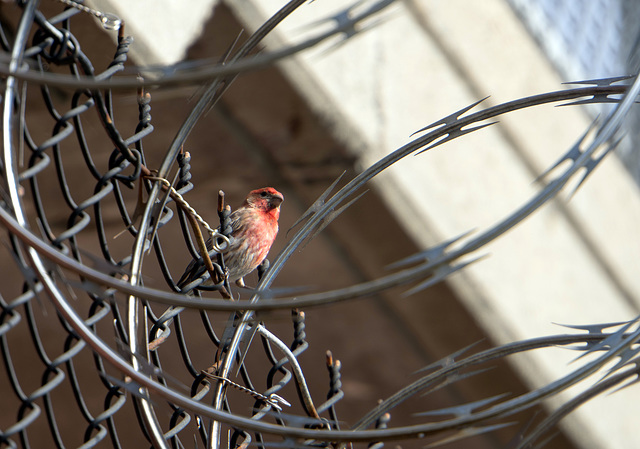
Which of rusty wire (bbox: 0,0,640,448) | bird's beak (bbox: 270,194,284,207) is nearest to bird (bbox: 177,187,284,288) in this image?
bird's beak (bbox: 270,194,284,207)

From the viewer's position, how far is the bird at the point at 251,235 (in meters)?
1.62

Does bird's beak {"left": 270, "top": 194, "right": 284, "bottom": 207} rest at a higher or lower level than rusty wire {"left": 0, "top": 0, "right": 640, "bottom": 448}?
higher

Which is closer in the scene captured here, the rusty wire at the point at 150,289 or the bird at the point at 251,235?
the rusty wire at the point at 150,289

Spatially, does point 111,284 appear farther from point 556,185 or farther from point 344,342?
point 344,342

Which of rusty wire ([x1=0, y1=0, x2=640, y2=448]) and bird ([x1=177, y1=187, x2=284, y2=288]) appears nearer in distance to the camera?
rusty wire ([x1=0, y1=0, x2=640, y2=448])

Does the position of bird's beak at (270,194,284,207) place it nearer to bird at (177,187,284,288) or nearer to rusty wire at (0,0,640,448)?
bird at (177,187,284,288)

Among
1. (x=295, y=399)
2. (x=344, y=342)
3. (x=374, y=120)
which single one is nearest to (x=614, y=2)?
(x=374, y=120)

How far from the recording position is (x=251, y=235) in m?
1.68

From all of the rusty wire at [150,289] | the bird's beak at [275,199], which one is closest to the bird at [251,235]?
the bird's beak at [275,199]

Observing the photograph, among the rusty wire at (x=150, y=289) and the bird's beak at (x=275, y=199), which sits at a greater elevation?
the bird's beak at (x=275, y=199)

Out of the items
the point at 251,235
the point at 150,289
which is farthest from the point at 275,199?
the point at 150,289

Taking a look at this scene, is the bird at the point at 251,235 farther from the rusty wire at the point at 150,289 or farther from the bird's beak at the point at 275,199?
the rusty wire at the point at 150,289

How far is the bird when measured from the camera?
162cm

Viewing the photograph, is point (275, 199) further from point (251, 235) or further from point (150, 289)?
point (150, 289)
